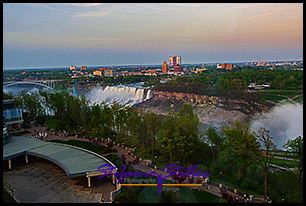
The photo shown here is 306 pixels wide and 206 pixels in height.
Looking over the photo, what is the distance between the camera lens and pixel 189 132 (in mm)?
11477

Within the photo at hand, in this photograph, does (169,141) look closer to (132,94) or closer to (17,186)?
(17,186)

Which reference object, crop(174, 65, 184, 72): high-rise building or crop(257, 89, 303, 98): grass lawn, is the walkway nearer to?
crop(257, 89, 303, 98): grass lawn

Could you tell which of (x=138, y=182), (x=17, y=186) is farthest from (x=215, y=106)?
(x=17, y=186)

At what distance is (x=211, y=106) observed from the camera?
29.5 m

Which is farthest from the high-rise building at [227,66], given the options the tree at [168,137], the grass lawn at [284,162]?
the tree at [168,137]

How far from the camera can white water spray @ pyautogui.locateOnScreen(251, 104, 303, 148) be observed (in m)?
18.4

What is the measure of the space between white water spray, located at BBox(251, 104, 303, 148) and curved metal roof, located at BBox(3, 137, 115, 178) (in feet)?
50.4

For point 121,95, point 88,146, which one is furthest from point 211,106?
point 88,146

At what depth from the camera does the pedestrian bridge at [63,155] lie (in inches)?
353

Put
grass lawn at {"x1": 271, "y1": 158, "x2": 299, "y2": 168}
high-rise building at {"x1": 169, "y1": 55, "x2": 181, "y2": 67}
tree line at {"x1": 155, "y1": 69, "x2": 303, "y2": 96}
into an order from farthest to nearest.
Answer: high-rise building at {"x1": 169, "y1": 55, "x2": 181, "y2": 67} → tree line at {"x1": 155, "y1": 69, "x2": 303, "y2": 96} → grass lawn at {"x1": 271, "y1": 158, "x2": 299, "y2": 168}

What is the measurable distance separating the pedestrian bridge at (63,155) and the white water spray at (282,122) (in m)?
15.3

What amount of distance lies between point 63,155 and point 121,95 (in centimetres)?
2711

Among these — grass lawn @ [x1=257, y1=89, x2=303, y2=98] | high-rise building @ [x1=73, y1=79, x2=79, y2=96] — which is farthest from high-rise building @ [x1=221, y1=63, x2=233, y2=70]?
high-rise building @ [x1=73, y1=79, x2=79, y2=96]

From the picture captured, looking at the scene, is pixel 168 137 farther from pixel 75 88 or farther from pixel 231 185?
pixel 75 88
